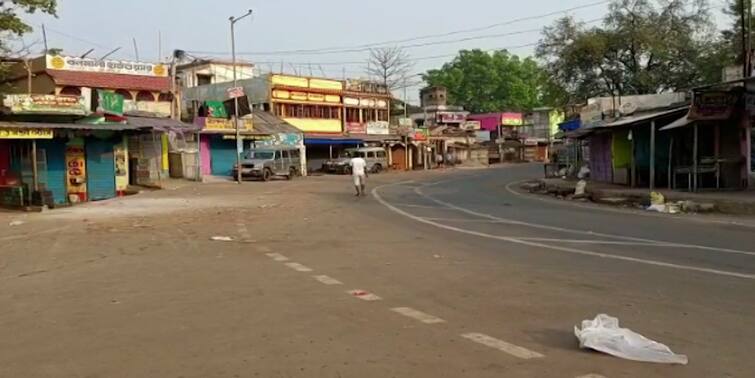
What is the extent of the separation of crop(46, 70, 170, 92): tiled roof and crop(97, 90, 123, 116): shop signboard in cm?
544

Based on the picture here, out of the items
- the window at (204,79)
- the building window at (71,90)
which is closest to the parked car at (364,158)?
the window at (204,79)

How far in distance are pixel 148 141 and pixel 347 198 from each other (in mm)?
18129

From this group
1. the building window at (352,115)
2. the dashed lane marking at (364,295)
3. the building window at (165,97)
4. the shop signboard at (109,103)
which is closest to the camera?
the dashed lane marking at (364,295)

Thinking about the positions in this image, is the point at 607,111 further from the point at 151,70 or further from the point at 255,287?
the point at 255,287

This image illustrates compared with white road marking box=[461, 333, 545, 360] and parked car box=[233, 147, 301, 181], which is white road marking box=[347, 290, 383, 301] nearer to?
white road marking box=[461, 333, 545, 360]

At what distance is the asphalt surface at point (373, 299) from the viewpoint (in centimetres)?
547

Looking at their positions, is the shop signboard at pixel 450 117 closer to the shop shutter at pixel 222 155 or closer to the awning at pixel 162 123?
the shop shutter at pixel 222 155

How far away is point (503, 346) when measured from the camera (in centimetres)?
581

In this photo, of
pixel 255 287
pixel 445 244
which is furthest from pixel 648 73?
pixel 255 287

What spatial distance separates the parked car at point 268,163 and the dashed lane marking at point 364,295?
38.8 metres

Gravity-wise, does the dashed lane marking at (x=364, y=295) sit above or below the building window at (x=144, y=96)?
below

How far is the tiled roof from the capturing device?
4044cm

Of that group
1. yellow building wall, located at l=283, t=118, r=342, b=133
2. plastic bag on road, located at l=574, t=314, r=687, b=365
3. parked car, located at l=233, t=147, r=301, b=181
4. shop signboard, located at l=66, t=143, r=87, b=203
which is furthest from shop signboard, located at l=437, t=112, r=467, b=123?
plastic bag on road, located at l=574, t=314, r=687, b=365

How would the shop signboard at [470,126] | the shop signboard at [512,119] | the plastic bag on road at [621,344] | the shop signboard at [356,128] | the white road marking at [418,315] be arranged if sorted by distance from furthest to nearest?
the shop signboard at [512,119], the shop signboard at [470,126], the shop signboard at [356,128], the white road marking at [418,315], the plastic bag on road at [621,344]
